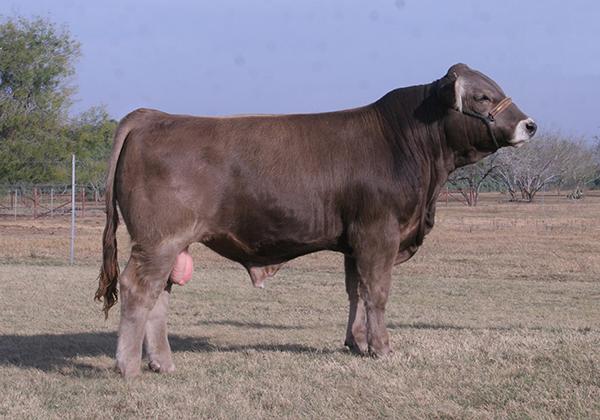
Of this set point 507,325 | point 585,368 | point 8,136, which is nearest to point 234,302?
point 507,325

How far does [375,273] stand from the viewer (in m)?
7.75

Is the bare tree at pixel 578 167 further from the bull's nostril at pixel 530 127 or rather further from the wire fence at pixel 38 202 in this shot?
the bull's nostril at pixel 530 127

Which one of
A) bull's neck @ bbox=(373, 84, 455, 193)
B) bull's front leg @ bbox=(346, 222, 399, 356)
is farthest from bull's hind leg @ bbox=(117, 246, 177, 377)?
bull's neck @ bbox=(373, 84, 455, 193)

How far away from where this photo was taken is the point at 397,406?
6.09 meters

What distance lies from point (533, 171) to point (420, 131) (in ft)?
248

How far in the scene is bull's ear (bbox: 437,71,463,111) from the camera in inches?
308

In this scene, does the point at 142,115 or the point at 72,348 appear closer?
the point at 142,115

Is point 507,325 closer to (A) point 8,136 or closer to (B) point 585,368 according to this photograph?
(B) point 585,368

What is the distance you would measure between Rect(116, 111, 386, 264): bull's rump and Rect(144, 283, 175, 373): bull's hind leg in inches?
31.1

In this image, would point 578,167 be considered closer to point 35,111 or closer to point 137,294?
point 35,111

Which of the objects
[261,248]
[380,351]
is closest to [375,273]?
[380,351]

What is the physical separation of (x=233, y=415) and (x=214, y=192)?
2116mm

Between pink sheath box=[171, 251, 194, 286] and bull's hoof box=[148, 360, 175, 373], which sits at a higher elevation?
pink sheath box=[171, 251, 194, 286]

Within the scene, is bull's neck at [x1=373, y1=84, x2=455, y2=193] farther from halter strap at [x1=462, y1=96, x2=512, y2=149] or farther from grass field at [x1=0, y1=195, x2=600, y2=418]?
grass field at [x1=0, y1=195, x2=600, y2=418]
